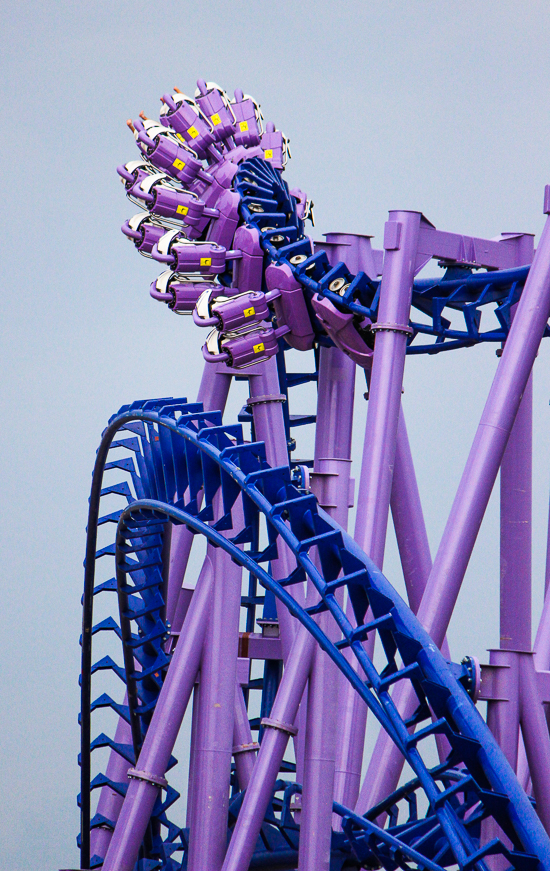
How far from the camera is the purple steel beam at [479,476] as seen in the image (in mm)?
9344

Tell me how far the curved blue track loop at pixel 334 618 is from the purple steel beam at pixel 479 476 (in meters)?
0.58

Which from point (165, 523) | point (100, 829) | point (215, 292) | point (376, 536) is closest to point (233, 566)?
point (376, 536)

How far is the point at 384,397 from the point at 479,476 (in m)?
1.06

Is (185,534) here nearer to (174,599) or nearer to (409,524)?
(174,599)

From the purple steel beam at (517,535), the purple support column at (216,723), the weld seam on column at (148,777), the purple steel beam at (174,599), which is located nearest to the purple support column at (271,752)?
the purple support column at (216,723)

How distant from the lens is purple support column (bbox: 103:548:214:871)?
31.8 feet

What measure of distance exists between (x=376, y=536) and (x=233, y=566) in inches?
47.3

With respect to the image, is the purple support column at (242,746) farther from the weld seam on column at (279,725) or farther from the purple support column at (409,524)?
the purple support column at (409,524)

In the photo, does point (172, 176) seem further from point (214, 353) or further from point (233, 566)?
point (233, 566)

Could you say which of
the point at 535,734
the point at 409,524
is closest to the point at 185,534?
the point at 409,524

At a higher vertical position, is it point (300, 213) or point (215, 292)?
point (300, 213)

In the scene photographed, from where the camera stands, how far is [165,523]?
11367mm

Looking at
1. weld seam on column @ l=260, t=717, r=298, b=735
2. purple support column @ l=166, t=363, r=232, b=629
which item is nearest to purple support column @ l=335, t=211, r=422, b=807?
weld seam on column @ l=260, t=717, r=298, b=735

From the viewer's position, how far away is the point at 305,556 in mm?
7820
